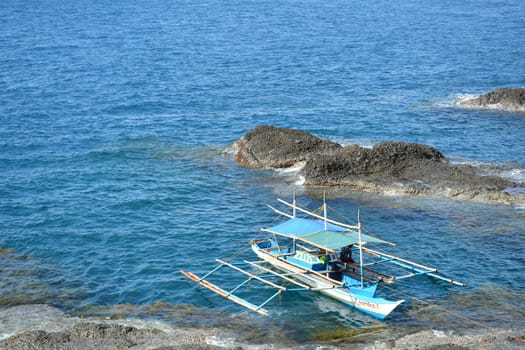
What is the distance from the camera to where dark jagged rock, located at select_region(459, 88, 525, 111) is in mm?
73500

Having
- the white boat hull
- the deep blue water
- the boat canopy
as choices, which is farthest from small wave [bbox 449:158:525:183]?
the white boat hull

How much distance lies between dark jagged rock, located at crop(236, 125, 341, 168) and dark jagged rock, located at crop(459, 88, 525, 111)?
23331 mm

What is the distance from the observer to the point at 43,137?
6569 centimetres

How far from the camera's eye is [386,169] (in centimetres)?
5391

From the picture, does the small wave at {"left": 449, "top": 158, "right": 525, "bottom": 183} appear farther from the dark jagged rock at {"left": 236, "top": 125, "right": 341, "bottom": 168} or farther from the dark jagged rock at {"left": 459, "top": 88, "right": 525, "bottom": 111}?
the dark jagged rock at {"left": 459, "top": 88, "right": 525, "bottom": 111}

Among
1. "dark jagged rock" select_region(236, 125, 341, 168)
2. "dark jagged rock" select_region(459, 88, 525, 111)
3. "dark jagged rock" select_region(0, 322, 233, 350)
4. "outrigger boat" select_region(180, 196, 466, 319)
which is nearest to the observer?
"dark jagged rock" select_region(0, 322, 233, 350)

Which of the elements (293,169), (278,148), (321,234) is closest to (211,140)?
(278,148)

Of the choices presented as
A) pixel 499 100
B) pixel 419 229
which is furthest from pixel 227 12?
pixel 419 229

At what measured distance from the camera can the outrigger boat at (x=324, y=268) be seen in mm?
37969

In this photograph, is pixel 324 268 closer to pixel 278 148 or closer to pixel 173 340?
pixel 173 340

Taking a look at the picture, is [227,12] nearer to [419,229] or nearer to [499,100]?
[499,100]

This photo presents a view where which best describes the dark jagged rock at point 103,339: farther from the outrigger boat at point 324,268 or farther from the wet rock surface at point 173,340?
the outrigger boat at point 324,268

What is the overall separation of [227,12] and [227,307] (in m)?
112

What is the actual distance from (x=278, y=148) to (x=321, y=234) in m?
19.4
